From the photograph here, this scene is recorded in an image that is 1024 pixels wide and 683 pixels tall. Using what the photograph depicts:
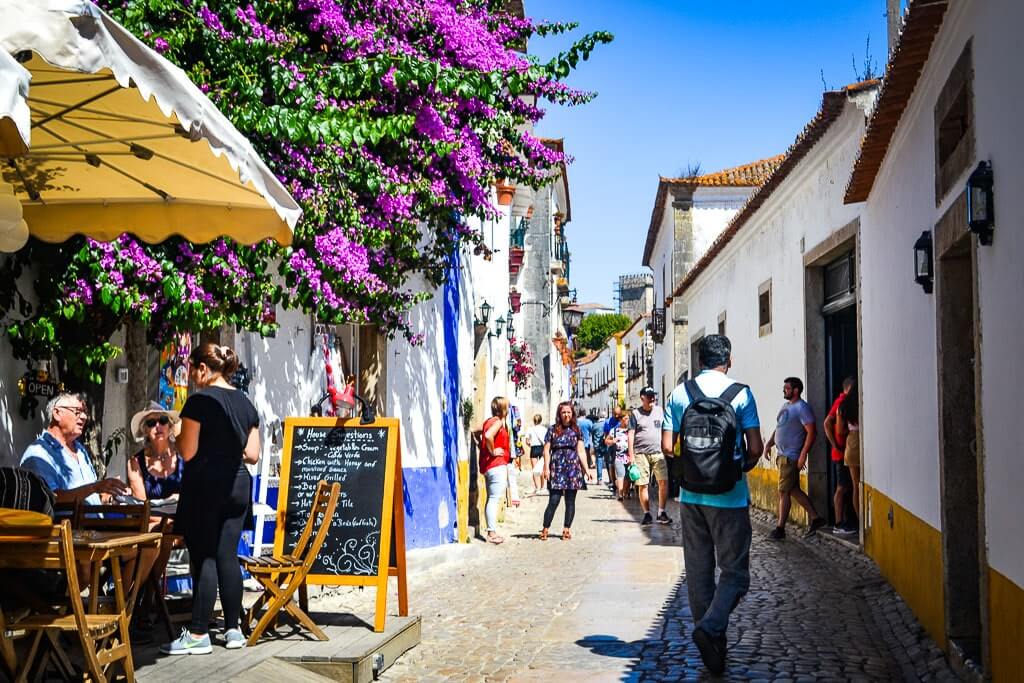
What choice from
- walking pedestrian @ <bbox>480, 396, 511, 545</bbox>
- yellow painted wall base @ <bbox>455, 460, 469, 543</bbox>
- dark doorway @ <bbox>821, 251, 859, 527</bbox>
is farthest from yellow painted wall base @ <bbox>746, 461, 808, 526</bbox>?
yellow painted wall base @ <bbox>455, 460, 469, 543</bbox>

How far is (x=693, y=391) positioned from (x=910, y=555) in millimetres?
2458

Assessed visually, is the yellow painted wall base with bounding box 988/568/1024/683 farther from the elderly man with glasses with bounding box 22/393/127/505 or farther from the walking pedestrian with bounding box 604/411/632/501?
the walking pedestrian with bounding box 604/411/632/501

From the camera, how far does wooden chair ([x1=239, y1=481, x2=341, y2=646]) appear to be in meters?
6.68

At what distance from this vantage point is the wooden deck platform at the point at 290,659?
5.88 metres

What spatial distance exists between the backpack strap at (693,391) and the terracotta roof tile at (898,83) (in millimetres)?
2412

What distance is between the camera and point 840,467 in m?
13.2

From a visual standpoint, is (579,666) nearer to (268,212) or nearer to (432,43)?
(268,212)

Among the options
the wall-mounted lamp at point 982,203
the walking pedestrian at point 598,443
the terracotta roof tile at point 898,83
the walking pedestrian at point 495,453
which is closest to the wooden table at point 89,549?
the wall-mounted lamp at point 982,203

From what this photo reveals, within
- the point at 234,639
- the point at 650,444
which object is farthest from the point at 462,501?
the point at 234,639

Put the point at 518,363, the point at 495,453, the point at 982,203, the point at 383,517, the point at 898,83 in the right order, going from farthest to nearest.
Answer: the point at 518,363
the point at 495,453
the point at 898,83
the point at 383,517
the point at 982,203

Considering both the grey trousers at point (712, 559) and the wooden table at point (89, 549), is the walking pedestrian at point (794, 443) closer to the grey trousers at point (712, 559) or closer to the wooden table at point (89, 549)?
the grey trousers at point (712, 559)

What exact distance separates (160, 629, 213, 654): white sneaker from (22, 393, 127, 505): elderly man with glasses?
843 millimetres

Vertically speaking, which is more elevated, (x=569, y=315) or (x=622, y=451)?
(x=569, y=315)

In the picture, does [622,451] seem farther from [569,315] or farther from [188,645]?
[569,315]
